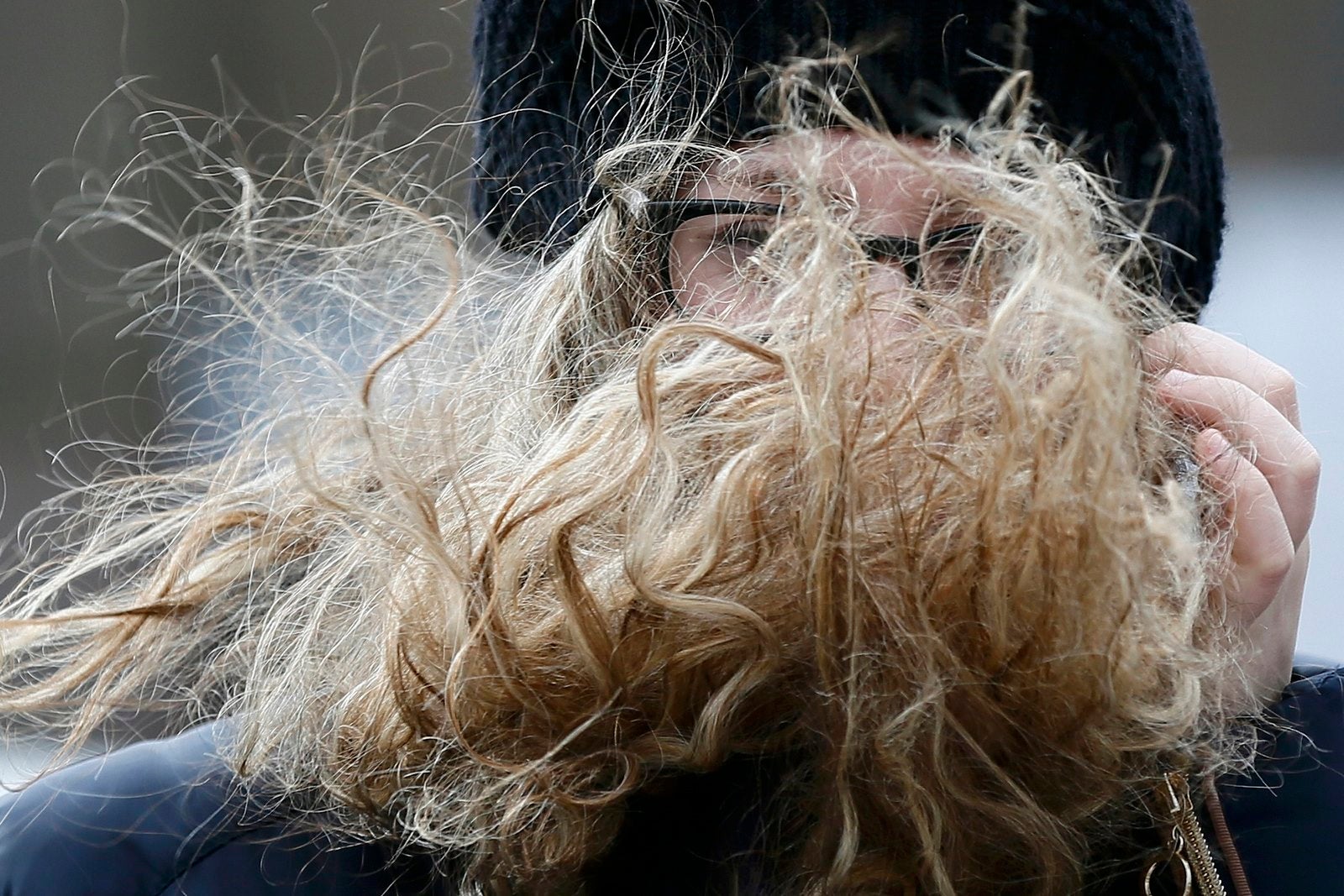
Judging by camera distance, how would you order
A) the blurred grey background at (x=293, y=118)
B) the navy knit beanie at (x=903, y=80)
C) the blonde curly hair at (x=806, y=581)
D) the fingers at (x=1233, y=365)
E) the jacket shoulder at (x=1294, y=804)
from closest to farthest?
the blonde curly hair at (x=806, y=581)
the jacket shoulder at (x=1294, y=804)
the fingers at (x=1233, y=365)
the navy knit beanie at (x=903, y=80)
the blurred grey background at (x=293, y=118)

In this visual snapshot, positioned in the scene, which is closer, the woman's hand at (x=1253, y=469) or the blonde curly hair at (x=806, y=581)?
the blonde curly hair at (x=806, y=581)

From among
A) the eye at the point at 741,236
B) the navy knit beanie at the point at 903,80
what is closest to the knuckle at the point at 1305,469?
the navy knit beanie at the point at 903,80

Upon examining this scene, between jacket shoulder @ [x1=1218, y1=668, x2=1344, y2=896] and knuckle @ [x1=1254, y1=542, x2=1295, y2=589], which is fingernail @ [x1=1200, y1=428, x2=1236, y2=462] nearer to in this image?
knuckle @ [x1=1254, y1=542, x2=1295, y2=589]

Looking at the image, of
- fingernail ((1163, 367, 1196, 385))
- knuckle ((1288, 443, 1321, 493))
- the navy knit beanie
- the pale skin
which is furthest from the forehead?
knuckle ((1288, 443, 1321, 493))

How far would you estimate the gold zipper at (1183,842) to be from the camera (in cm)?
82

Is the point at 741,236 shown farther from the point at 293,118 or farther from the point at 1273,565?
the point at 293,118

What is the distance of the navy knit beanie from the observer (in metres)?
1.11

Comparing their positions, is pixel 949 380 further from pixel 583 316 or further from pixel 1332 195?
pixel 1332 195

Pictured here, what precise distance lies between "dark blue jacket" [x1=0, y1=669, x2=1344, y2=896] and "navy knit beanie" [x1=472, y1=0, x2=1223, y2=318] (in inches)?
17.8

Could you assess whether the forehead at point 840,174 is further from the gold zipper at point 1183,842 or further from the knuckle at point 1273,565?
the gold zipper at point 1183,842

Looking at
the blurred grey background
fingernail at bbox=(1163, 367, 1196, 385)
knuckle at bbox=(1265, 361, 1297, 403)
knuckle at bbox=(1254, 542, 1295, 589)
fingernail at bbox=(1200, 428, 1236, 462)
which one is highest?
fingernail at bbox=(1163, 367, 1196, 385)

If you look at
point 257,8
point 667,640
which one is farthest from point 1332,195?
point 667,640

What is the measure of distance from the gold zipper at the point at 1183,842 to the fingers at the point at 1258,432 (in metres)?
0.24

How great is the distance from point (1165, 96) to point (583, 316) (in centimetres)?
67
